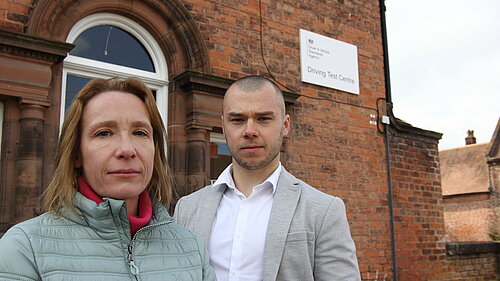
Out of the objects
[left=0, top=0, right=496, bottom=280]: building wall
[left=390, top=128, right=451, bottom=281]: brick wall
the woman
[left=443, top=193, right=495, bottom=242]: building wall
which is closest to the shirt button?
the woman

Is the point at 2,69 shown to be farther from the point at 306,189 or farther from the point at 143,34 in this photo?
the point at 306,189

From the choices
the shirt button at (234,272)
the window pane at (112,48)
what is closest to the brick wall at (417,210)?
the window pane at (112,48)

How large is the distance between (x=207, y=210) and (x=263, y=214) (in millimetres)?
276

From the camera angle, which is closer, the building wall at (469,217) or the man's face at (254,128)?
the man's face at (254,128)

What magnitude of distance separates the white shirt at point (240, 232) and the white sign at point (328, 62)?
429 centimetres

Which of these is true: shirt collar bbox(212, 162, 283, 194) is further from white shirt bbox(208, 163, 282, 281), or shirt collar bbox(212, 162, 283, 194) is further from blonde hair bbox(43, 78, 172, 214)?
blonde hair bbox(43, 78, 172, 214)

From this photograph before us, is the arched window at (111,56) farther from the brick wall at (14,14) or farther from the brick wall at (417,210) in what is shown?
the brick wall at (417,210)

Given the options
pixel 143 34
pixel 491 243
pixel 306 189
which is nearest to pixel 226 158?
pixel 143 34

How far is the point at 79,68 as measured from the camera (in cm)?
468

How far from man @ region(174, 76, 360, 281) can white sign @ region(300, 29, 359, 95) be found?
13.8 feet

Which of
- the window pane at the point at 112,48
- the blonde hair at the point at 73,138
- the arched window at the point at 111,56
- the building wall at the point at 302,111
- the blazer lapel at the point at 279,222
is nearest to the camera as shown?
the blonde hair at the point at 73,138

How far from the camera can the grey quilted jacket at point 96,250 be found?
122 centimetres

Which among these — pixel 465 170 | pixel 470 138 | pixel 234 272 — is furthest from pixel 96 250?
pixel 470 138

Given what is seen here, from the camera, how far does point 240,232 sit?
206 centimetres
